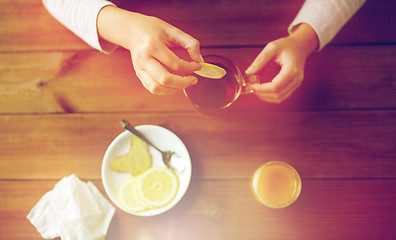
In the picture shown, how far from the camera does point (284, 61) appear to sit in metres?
0.84

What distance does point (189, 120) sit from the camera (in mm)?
987

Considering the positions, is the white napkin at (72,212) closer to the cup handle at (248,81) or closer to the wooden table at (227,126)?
the wooden table at (227,126)

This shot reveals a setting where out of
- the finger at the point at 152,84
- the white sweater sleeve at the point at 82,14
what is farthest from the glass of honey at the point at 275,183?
the white sweater sleeve at the point at 82,14

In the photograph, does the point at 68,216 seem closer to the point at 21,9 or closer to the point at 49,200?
the point at 49,200

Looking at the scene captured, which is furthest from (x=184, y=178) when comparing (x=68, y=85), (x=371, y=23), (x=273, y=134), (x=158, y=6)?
(x=371, y=23)

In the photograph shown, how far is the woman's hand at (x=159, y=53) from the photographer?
708 mm

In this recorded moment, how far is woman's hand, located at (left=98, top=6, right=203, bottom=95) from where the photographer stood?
0.71 m

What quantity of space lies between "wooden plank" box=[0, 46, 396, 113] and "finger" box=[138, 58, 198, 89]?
274mm

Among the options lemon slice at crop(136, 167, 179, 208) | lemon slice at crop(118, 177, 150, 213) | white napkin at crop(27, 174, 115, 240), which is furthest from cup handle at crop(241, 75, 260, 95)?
white napkin at crop(27, 174, 115, 240)

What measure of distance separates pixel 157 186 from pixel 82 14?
0.59 metres

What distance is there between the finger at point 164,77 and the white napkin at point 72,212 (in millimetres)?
499

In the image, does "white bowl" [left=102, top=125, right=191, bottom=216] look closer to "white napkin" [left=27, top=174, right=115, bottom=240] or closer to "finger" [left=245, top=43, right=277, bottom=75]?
"white napkin" [left=27, top=174, right=115, bottom=240]

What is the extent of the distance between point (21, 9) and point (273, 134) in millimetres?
1080

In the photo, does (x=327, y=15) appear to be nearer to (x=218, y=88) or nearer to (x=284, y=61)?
(x=284, y=61)
